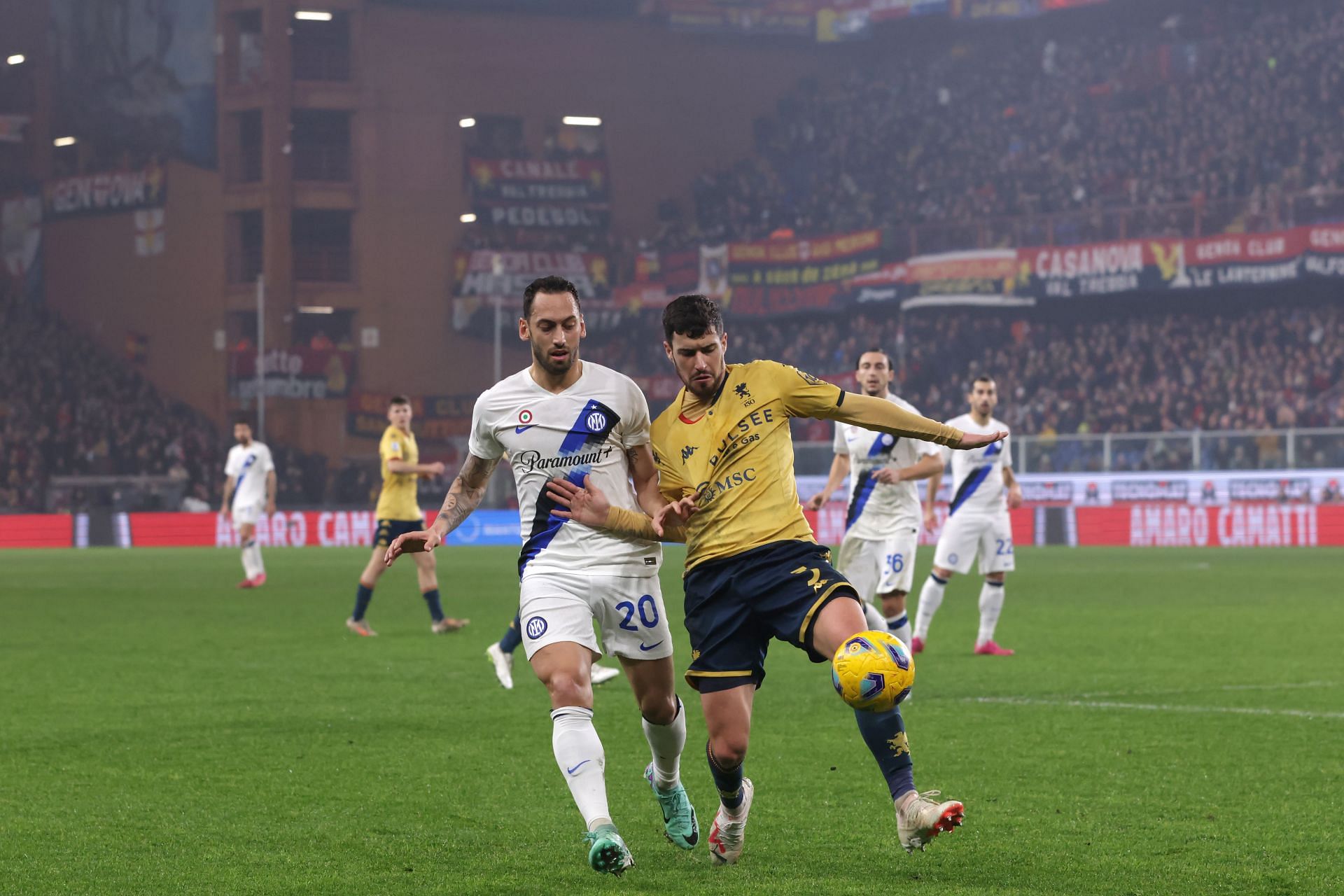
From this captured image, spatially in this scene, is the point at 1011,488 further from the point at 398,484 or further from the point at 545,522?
the point at 545,522

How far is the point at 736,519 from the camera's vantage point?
19.4ft

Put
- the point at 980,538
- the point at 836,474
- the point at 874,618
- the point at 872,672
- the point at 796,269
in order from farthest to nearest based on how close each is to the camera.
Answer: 1. the point at 796,269
2. the point at 980,538
3. the point at 836,474
4. the point at 874,618
5. the point at 872,672

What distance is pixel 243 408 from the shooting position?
166ft

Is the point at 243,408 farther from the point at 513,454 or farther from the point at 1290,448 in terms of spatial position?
the point at 513,454

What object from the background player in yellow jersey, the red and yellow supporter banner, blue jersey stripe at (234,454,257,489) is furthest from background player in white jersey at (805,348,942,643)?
the red and yellow supporter banner

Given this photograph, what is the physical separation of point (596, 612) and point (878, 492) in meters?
6.00

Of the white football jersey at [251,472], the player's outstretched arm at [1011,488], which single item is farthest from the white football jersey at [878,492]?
the white football jersey at [251,472]

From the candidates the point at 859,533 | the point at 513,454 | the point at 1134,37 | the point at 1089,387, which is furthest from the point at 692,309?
the point at 1134,37

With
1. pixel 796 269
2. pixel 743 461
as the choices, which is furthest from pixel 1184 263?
pixel 743 461

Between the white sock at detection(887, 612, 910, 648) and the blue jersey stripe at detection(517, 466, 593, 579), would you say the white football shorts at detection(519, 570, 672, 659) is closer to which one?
the blue jersey stripe at detection(517, 466, 593, 579)

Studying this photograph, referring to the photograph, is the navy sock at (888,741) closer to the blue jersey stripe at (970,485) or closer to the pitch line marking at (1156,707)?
the pitch line marking at (1156,707)

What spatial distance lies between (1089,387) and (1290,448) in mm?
8724

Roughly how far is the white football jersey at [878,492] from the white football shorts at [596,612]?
5.72m

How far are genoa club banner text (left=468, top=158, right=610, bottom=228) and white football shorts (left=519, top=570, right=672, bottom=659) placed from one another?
4789cm
